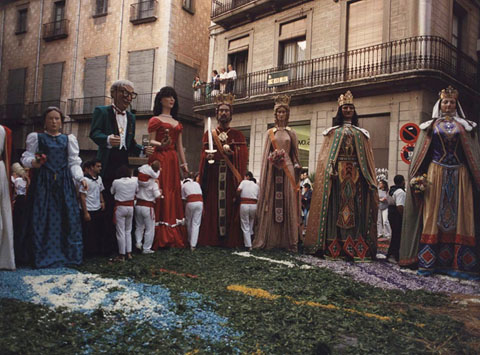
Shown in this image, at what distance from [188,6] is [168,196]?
18456 mm

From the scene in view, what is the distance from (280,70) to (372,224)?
40.7ft

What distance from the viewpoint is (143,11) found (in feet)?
73.0

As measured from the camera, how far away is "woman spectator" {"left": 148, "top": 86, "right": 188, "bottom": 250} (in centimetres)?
659

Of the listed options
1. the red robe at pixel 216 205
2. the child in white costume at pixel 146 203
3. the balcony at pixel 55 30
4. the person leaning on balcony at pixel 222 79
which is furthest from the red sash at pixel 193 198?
the balcony at pixel 55 30

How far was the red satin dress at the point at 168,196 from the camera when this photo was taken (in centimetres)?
656

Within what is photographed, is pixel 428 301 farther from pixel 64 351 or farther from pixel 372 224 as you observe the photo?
pixel 64 351

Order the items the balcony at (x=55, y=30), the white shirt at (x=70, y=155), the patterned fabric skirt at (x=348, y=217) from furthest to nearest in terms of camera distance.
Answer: the balcony at (x=55, y=30), the patterned fabric skirt at (x=348, y=217), the white shirt at (x=70, y=155)

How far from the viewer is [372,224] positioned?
6930mm

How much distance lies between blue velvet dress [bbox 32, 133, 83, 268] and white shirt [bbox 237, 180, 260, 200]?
287cm

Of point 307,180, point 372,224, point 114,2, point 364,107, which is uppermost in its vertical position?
point 114,2

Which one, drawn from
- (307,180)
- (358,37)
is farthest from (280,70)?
(307,180)

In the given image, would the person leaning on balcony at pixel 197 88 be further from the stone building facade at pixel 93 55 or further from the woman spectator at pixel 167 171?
the woman spectator at pixel 167 171

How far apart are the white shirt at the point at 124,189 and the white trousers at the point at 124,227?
0.43 ft

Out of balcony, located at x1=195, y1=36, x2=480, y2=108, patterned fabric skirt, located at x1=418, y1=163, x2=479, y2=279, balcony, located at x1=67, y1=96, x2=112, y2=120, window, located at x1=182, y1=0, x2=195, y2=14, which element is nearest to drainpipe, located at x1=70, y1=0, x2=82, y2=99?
balcony, located at x1=67, y1=96, x2=112, y2=120
